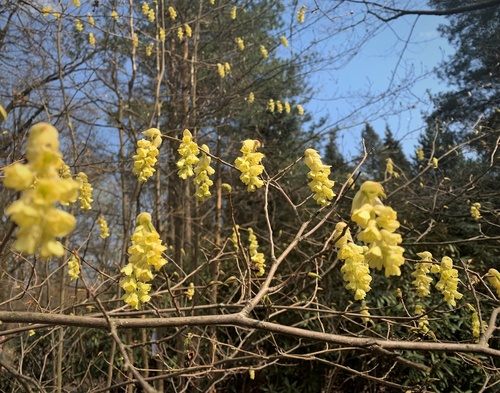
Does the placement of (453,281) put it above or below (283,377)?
above

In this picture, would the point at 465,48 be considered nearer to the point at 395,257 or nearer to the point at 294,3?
the point at 294,3

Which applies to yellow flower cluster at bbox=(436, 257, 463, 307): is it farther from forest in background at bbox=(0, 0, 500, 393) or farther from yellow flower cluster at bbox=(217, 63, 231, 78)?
yellow flower cluster at bbox=(217, 63, 231, 78)

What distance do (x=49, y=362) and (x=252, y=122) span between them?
6122 millimetres

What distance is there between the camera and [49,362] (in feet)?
19.4

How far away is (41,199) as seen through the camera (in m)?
0.85

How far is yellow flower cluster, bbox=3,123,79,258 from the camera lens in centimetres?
Answer: 85

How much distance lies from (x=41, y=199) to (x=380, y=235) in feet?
3.00

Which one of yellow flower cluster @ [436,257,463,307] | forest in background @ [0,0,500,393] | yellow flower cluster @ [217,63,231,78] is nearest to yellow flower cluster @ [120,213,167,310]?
forest in background @ [0,0,500,393]

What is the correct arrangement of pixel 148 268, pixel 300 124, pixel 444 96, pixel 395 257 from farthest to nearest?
1. pixel 300 124
2. pixel 444 96
3. pixel 148 268
4. pixel 395 257

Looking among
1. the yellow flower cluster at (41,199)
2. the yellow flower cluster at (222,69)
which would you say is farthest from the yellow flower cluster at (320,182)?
the yellow flower cluster at (222,69)

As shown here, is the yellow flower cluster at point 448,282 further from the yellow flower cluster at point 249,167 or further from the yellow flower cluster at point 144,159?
the yellow flower cluster at point 144,159

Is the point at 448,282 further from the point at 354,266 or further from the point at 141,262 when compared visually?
the point at 141,262

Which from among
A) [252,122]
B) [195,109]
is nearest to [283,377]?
[195,109]

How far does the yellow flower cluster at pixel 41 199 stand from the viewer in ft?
2.80
